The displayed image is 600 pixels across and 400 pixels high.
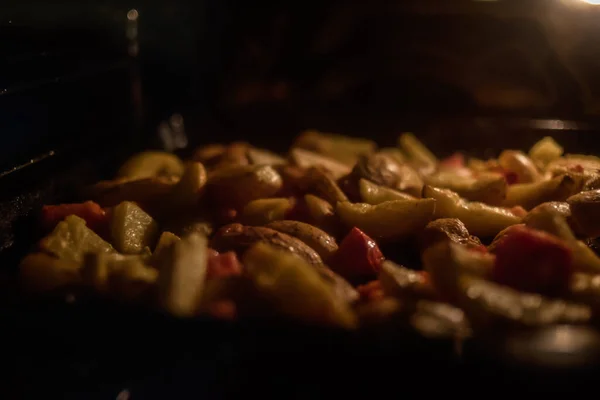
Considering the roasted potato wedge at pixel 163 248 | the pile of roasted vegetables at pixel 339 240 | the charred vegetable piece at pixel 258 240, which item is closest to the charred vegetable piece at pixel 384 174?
the pile of roasted vegetables at pixel 339 240

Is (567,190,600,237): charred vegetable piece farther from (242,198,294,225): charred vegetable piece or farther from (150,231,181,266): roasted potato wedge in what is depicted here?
(150,231,181,266): roasted potato wedge

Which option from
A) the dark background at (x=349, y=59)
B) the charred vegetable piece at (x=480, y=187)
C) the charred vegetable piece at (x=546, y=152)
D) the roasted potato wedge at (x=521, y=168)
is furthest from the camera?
the dark background at (x=349, y=59)

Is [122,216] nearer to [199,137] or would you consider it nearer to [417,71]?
[199,137]

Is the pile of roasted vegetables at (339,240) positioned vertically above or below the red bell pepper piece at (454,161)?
above

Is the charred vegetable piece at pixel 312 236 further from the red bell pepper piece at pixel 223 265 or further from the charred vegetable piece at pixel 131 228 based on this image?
the charred vegetable piece at pixel 131 228

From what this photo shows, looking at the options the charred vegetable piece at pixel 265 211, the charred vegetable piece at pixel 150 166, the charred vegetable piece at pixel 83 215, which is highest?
the charred vegetable piece at pixel 265 211

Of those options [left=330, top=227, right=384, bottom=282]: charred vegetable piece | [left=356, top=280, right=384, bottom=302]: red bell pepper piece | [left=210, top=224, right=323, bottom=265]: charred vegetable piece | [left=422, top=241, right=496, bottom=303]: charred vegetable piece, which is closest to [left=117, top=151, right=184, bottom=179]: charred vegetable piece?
[left=210, top=224, right=323, bottom=265]: charred vegetable piece

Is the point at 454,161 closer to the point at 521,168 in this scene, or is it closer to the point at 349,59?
the point at 521,168

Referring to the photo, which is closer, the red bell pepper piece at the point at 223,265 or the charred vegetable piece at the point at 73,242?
the red bell pepper piece at the point at 223,265
